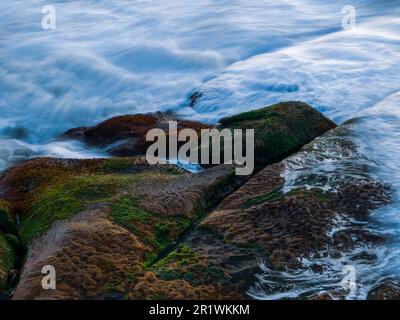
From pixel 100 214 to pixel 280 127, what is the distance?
3237 millimetres

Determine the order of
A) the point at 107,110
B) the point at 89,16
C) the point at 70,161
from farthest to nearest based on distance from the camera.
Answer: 1. the point at 89,16
2. the point at 107,110
3. the point at 70,161

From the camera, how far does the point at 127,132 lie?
10.4m

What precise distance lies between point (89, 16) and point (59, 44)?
10.8ft

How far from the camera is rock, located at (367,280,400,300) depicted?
5258 mm

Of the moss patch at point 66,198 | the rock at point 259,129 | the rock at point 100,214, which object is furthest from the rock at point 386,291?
the moss patch at point 66,198

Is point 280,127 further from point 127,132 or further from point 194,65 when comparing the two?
point 194,65

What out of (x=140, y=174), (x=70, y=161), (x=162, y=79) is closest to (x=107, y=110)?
(x=162, y=79)

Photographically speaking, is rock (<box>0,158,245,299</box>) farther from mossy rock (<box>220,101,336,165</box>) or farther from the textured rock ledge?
mossy rock (<box>220,101,336,165</box>)

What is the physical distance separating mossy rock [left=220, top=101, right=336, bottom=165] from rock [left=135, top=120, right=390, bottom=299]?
Answer: 0.62 meters

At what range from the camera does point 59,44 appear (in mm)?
18172

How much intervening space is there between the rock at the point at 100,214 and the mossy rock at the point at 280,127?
88 cm

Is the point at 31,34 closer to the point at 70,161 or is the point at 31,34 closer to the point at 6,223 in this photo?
the point at 70,161

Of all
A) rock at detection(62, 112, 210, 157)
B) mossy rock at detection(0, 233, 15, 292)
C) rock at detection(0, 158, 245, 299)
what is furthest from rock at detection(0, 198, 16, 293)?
rock at detection(62, 112, 210, 157)

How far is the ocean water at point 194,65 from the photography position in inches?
469
